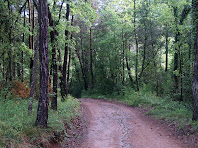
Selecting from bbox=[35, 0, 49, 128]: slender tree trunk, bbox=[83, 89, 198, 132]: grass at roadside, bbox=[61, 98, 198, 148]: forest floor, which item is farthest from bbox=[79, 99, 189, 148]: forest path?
bbox=[35, 0, 49, 128]: slender tree trunk

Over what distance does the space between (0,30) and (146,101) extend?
39.3ft

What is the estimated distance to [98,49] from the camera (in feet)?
90.3

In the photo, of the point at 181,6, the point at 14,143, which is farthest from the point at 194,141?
the point at 181,6

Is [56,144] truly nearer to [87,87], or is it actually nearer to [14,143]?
[14,143]

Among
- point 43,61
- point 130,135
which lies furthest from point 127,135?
point 43,61

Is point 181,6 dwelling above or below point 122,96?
above

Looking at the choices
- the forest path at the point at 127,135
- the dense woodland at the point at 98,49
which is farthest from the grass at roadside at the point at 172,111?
the forest path at the point at 127,135

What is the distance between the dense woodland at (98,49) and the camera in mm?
8641

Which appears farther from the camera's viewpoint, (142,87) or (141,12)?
(142,87)

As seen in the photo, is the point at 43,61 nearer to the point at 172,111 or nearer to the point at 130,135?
the point at 130,135

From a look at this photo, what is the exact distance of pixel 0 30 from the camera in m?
11.8

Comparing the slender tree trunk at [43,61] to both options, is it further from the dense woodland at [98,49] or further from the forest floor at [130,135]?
the forest floor at [130,135]

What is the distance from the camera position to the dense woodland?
8.64 metres

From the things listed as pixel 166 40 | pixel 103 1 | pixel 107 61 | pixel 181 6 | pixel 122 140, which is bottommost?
pixel 122 140
